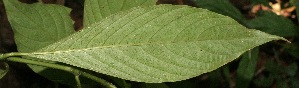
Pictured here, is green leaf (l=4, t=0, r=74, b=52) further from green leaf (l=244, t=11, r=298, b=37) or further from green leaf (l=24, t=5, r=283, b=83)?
green leaf (l=244, t=11, r=298, b=37)

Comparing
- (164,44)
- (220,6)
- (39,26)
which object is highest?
(164,44)

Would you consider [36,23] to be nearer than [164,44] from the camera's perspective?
No

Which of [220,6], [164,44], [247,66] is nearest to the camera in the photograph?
[164,44]

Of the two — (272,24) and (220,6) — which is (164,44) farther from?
(272,24)

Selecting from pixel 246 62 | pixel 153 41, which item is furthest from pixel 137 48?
pixel 246 62

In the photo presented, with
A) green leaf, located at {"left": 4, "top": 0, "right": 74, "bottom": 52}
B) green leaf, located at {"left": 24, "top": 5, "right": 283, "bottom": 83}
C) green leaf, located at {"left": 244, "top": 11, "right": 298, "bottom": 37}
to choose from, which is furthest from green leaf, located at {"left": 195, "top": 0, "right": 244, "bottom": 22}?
green leaf, located at {"left": 24, "top": 5, "right": 283, "bottom": 83}

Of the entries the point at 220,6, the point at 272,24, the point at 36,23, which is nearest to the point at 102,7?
the point at 36,23
